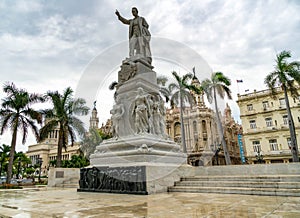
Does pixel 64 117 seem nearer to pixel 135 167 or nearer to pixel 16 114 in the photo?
pixel 16 114

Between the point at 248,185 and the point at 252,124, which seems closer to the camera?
the point at 248,185

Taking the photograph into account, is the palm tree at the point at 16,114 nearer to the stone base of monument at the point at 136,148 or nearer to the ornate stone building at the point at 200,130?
the stone base of monument at the point at 136,148

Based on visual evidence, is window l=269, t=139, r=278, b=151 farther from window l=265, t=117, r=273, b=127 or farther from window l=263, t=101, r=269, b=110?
window l=263, t=101, r=269, b=110

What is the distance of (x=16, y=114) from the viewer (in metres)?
17.6

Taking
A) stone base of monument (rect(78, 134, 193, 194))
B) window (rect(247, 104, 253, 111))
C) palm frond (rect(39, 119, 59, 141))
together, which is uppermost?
window (rect(247, 104, 253, 111))

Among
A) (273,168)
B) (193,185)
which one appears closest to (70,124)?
(193,185)

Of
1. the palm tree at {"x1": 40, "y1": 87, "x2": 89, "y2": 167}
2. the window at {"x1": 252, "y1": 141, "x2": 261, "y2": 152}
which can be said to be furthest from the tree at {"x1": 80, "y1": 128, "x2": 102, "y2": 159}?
the window at {"x1": 252, "y1": 141, "x2": 261, "y2": 152}

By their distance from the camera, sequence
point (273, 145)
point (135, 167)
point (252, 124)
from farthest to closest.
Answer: point (252, 124) < point (273, 145) < point (135, 167)

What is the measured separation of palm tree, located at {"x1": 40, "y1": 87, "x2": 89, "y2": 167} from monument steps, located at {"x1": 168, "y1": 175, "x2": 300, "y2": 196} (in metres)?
12.8

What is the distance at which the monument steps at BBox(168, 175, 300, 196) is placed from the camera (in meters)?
6.01

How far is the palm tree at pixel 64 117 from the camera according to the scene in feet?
60.0

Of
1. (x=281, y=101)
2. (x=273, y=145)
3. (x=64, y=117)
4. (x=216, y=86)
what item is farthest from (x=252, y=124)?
(x=64, y=117)

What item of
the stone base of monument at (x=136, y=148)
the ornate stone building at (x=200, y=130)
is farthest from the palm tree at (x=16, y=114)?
the ornate stone building at (x=200, y=130)

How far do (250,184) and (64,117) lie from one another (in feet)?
51.4
